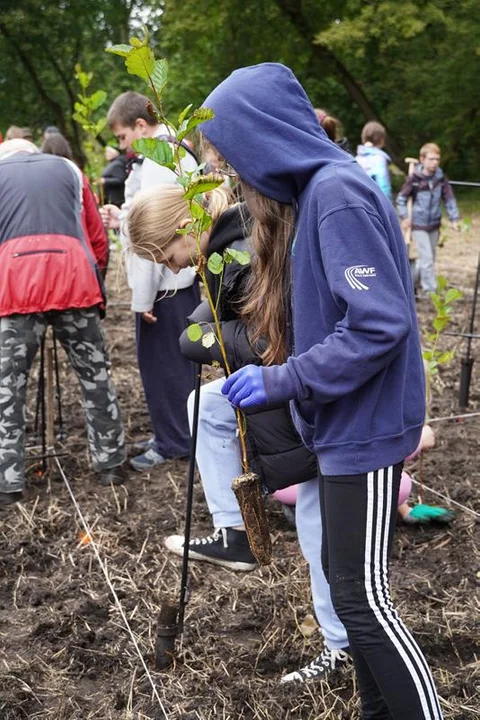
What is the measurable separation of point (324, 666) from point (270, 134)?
1670 mm

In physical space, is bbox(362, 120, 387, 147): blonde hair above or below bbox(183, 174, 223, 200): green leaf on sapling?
below

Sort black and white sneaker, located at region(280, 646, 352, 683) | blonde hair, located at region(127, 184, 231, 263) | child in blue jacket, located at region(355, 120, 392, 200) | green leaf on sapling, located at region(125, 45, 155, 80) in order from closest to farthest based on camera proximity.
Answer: green leaf on sapling, located at region(125, 45, 155, 80) < black and white sneaker, located at region(280, 646, 352, 683) < blonde hair, located at region(127, 184, 231, 263) < child in blue jacket, located at region(355, 120, 392, 200)

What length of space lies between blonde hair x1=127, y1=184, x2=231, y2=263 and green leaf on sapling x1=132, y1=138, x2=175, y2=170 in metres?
0.93

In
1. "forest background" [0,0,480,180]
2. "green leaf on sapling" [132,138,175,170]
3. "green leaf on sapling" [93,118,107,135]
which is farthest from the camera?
"forest background" [0,0,480,180]

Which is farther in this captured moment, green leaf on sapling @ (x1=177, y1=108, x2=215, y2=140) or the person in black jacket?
the person in black jacket

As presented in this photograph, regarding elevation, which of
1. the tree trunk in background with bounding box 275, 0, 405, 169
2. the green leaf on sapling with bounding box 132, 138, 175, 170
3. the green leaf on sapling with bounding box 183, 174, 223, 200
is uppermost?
the green leaf on sapling with bounding box 132, 138, 175, 170

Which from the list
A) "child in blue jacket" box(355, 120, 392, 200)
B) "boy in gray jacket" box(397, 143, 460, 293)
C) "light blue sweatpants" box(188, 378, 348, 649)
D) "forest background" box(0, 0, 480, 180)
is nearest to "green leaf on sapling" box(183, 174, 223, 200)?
"light blue sweatpants" box(188, 378, 348, 649)

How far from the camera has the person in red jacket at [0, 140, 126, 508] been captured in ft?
13.3

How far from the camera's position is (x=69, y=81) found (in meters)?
27.6

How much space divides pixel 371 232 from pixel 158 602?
1.98 metres

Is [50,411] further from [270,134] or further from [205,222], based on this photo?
[270,134]

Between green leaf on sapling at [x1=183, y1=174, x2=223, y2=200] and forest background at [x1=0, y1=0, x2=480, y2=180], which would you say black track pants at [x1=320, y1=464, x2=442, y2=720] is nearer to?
green leaf on sapling at [x1=183, y1=174, x2=223, y2=200]

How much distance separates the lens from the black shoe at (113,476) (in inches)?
178

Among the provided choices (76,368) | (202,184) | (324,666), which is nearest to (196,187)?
(202,184)
